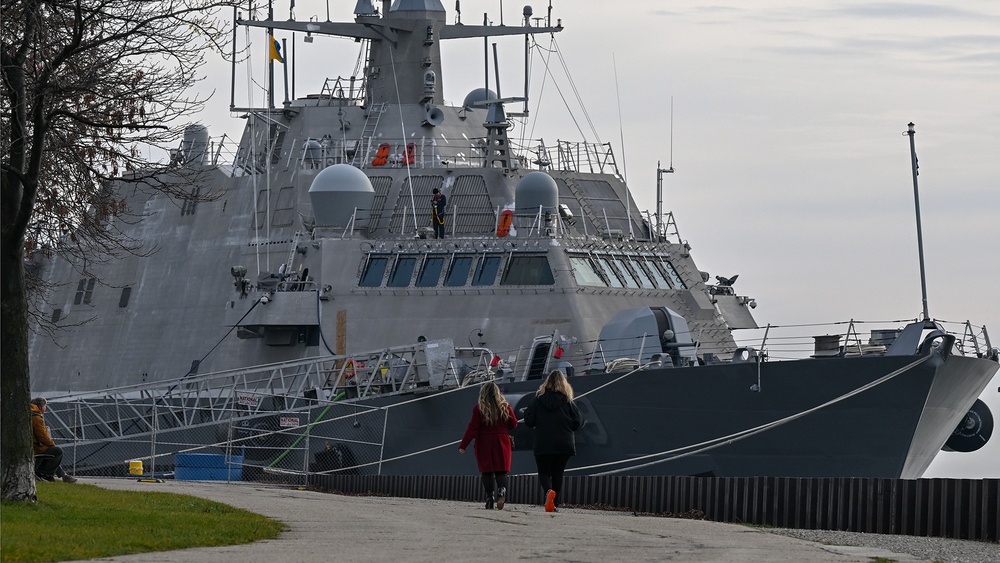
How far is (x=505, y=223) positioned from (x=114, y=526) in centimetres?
1504

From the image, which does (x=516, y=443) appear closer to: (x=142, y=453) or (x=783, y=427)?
(x=783, y=427)

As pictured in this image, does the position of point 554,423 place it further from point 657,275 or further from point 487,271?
point 657,275

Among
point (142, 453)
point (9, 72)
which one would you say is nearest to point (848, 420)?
point (9, 72)

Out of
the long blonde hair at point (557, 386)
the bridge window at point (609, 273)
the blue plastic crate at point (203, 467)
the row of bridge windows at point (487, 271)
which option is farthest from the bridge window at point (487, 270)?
the long blonde hair at point (557, 386)

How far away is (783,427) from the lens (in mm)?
19312

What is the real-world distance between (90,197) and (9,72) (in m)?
3.81

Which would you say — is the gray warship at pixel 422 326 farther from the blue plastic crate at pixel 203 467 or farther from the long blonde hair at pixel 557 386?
the long blonde hair at pixel 557 386

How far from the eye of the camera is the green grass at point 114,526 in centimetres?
943

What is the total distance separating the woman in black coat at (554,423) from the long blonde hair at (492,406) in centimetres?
23

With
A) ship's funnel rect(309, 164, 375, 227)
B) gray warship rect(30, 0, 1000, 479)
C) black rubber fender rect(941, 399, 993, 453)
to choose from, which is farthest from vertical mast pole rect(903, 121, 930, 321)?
ship's funnel rect(309, 164, 375, 227)

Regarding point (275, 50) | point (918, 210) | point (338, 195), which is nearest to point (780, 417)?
point (918, 210)

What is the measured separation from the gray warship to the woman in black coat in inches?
200

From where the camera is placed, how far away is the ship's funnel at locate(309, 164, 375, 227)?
84.5 feet

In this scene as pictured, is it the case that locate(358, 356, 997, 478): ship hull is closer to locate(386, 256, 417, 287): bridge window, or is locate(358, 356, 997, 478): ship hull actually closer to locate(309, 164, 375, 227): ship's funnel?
locate(386, 256, 417, 287): bridge window
